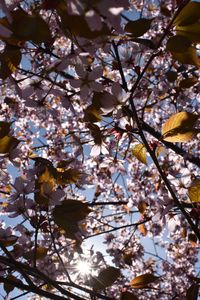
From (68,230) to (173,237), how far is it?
865 cm

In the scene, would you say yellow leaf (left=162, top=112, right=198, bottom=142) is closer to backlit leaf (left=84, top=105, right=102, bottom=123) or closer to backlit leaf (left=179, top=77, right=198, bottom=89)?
backlit leaf (left=84, top=105, right=102, bottom=123)

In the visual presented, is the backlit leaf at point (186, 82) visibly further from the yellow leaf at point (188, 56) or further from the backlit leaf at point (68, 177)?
the yellow leaf at point (188, 56)

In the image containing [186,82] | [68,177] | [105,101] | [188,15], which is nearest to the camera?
[188,15]

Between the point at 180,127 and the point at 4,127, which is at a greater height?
the point at 4,127

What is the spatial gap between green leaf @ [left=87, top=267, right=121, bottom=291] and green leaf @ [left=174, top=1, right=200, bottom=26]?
103cm

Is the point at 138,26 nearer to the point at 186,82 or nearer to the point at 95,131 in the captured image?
the point at 95,131

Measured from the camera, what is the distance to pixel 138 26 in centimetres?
110

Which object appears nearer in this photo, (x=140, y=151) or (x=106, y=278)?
(x=106, y=278)

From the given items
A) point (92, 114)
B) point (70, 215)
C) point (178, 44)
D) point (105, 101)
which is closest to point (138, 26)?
point (178, 44)

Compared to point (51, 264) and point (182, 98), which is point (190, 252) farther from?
point (51, 264)

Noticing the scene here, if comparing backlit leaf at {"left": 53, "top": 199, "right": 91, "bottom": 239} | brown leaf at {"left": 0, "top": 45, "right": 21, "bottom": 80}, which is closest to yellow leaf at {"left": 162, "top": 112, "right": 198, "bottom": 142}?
backlit leaf at {"left": 53, "top": 199, "right": 91, "bottom": 239}

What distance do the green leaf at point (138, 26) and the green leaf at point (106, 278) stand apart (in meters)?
0.98

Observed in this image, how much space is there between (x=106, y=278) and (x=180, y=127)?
28.7 inches

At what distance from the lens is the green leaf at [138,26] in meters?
1.10
